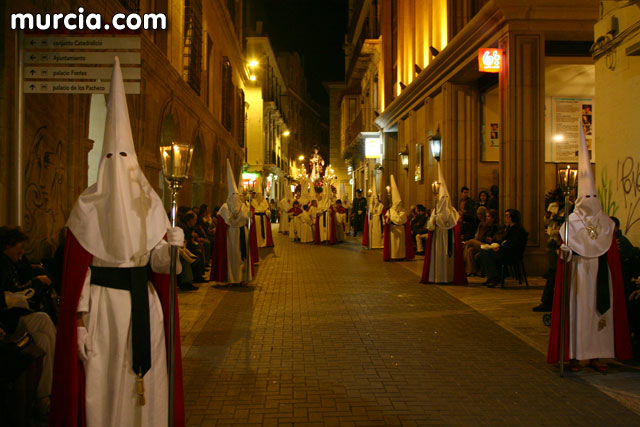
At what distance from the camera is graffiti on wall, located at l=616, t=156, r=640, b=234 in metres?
8.11

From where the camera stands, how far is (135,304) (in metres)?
3.65

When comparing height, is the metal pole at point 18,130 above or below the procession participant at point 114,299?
above

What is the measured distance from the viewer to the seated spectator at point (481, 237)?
12.3 m

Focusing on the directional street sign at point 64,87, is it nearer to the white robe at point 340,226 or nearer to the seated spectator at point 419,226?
the seated spectator at point 419,226

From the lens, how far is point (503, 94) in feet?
43.3

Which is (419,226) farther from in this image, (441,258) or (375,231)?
(441,258)

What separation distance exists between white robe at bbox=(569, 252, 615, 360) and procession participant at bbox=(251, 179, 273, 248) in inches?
571

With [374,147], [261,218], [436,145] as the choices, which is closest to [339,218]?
[261,218]

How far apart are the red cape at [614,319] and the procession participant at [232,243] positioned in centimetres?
704

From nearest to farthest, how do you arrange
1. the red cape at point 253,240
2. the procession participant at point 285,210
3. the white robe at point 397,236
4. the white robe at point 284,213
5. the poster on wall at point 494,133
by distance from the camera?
1. the red cape at point 253,240
2. the white robe at point 397,236
3. the poster on wall at point 494,133
4. the procession participant at point 285,210
5. the white robe at point 284,213

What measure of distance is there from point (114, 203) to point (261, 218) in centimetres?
1685

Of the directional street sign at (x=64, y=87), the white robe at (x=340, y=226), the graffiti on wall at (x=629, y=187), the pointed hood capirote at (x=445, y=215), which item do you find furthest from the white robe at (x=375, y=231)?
the directional street sign at (x=64, y=87)

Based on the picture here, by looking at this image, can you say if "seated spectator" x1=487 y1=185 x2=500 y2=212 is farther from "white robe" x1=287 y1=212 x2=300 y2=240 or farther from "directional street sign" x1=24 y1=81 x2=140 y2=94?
"directional street sign" x1=24 y1=81 x2=140 y2=94

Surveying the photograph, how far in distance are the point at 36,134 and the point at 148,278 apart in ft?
17.4
